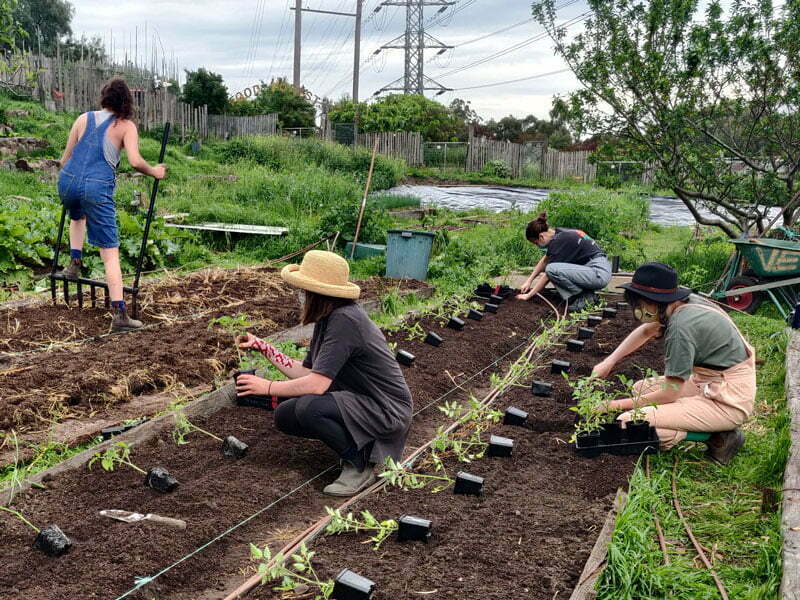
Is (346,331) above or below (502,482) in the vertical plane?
above

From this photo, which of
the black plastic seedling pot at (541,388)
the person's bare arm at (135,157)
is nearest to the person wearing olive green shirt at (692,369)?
the black plastic seedling pot at (541,388)

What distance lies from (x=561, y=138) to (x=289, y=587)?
141 feet

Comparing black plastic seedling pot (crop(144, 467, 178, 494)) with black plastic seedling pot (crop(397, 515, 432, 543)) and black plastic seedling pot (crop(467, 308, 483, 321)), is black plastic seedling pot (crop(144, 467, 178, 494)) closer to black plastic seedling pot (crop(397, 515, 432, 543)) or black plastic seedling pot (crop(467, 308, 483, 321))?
black plastic seedling pot (crop(397, 515, 432, 543))

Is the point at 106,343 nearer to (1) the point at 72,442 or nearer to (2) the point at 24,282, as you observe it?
(1) the point at 72,442

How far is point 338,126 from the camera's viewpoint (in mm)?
27406

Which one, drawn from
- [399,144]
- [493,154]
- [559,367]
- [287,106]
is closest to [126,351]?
[559,367]

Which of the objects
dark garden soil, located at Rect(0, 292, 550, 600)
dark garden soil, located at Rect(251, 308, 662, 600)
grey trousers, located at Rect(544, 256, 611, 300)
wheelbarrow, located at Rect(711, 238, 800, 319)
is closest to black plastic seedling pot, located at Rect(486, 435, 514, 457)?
dark garden soil, located at Rect(251, 308, 662, 600)

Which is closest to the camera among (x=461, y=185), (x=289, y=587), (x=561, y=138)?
(x=289, y=587)

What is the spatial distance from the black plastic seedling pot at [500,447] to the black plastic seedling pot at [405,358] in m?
1.53

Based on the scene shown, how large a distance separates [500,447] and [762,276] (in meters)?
5.03

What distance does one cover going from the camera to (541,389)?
199 inches

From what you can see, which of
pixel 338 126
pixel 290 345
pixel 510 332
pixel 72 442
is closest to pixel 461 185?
pixel 338 126

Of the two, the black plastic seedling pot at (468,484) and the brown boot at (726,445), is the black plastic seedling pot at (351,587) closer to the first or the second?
the black plastic seedling pot at (468,484)

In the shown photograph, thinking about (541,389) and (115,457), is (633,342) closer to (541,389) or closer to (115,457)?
(541,389)
